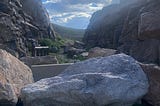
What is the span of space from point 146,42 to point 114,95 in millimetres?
3706

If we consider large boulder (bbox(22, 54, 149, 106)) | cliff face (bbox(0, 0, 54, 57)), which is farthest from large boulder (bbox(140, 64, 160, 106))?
cliff face (bbox(0, 0, 54, 57))

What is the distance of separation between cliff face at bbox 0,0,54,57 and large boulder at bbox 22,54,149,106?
14.7 m

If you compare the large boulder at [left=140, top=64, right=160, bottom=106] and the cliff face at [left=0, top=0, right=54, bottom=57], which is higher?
the large boulder at [left=140, top=64, right=160, bottom=106]

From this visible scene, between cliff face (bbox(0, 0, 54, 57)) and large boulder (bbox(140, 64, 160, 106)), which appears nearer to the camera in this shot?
large boulder (bbox(140, 64, 160, 106))

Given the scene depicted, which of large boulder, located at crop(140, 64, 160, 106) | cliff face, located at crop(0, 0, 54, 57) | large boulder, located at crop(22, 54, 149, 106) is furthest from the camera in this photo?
cliff face, located at crop(0, 0, 54, 57)

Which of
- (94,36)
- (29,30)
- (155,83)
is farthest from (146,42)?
(94,36)

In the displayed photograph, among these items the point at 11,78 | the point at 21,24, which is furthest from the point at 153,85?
the point at 21,24

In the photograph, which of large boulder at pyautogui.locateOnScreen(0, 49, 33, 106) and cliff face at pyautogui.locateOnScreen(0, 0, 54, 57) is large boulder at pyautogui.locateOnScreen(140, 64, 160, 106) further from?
cliff face at pyautogui.locateOnScreen(0, 0, 54, 57)

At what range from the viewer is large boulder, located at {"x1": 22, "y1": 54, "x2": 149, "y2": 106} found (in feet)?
24.4

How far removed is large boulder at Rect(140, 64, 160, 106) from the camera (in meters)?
8.16

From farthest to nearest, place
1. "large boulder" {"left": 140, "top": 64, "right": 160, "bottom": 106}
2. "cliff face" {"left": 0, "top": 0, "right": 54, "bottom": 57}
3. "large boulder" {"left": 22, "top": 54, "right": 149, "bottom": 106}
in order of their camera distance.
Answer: "cliff face" {"left": 0, "top": 0, "right": 54, "bottom": 57} → "large boulder" {"left": 140, "top": 64, "right": 160, "bottom": 106} → "large boulder" {"left": 22, "top": 54, "right": 149, "bottom": 106}

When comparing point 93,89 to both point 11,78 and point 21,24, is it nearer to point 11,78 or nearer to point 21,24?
point 11,78

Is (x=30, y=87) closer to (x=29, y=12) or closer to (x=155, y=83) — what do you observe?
(x=155, y=83)

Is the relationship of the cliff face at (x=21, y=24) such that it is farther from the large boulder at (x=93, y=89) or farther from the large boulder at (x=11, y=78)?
Answer: the large boulder at (x=93, y=89)
